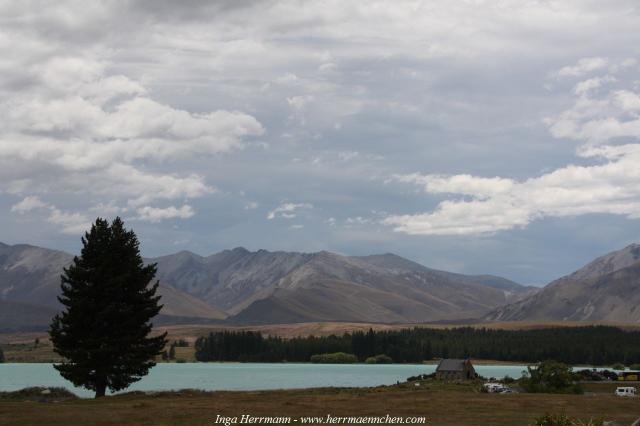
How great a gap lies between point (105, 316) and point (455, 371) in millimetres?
104719

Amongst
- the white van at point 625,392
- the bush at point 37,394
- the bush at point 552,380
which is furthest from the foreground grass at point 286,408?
the bush at point 552,380

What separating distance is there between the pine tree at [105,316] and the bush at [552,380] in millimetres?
55898

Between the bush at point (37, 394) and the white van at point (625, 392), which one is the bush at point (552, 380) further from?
the bush at point (37, 394)

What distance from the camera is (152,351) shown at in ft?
281

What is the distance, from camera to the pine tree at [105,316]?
8281 cm

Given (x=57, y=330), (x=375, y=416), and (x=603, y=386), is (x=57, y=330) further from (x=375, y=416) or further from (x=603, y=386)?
(x=603, y=386)

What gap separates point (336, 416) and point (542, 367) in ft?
196

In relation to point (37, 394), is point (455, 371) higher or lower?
lower

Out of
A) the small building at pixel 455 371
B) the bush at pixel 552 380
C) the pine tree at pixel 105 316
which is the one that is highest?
the pine tree at pixel 105 316

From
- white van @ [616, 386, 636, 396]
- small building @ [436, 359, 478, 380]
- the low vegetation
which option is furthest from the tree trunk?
small building @ [436, 359, 478, 380]

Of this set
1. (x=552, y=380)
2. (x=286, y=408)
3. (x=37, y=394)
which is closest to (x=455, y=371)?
(x=552, y=380)

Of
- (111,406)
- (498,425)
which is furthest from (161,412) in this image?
(498,425)

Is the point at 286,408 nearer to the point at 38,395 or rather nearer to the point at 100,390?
the point at 100,390

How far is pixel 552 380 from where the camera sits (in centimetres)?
11500
